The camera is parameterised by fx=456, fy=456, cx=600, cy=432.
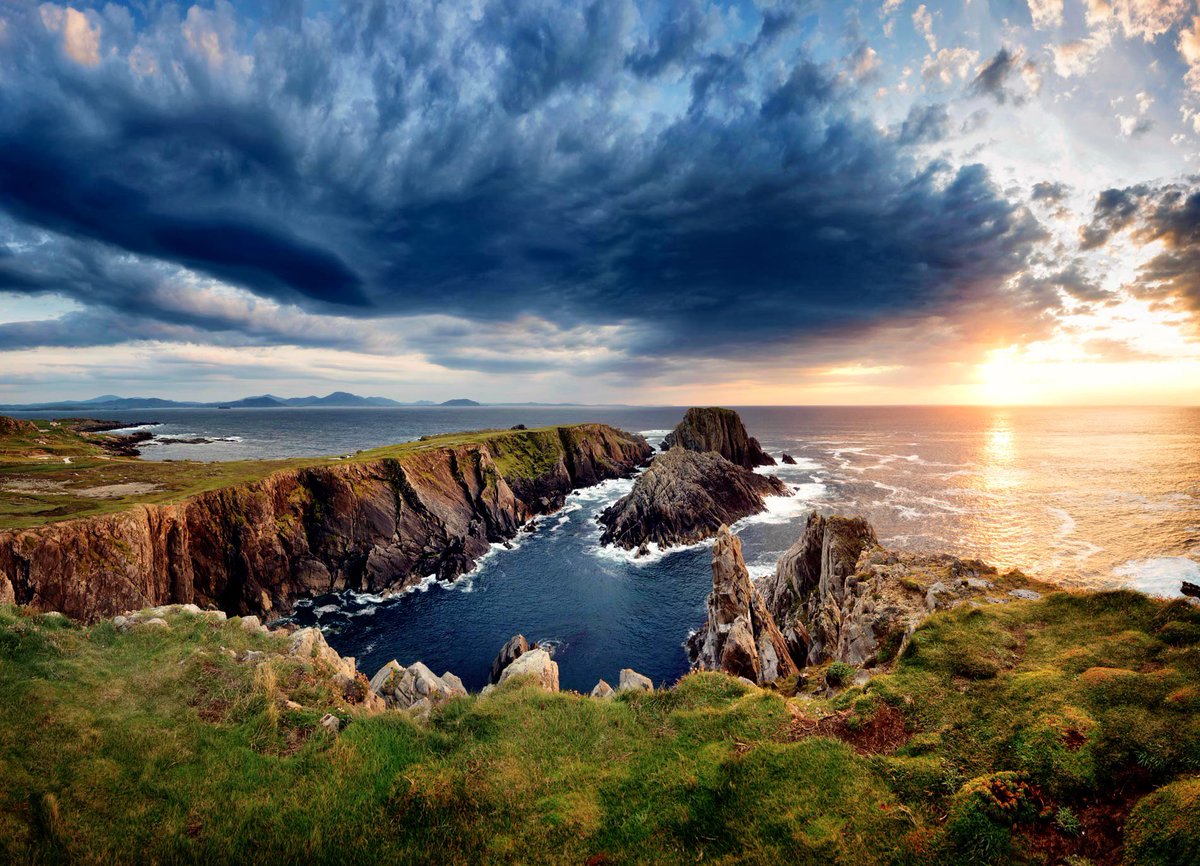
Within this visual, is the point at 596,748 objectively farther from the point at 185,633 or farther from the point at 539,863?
the point at 185,633

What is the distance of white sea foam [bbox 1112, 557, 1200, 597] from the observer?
122ft

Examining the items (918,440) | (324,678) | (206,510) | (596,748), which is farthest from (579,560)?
(918,440)

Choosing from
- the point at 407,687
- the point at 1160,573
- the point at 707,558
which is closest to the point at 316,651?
the point at 407,687

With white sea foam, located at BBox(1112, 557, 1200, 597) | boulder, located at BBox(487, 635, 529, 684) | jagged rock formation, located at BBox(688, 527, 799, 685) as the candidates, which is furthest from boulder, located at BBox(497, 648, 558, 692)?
white sea foam, located at BBox(1112, 557, 1200, 597)

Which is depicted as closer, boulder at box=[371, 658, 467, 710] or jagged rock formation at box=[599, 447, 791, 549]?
boulder at box=[371, 658, 467, 710]

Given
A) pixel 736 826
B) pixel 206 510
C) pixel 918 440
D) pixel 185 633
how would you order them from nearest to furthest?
pixel 736 826 < pixel 185 633 < pixel 206 510 < pixel 918 440

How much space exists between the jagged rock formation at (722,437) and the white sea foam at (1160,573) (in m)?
67.8

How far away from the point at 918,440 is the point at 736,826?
19464 cm

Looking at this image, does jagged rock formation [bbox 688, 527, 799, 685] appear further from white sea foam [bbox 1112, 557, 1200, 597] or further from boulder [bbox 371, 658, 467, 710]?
white sea foam [bbox 1112, 557, 1200, 597]

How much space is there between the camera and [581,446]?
358ft

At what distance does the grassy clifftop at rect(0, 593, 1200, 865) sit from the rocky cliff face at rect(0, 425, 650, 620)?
25.0m

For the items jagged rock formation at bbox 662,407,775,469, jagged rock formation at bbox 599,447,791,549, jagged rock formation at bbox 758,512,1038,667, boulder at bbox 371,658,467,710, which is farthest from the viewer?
jagged rock formation at bbox 662,407,775,469

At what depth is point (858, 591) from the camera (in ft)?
77.8

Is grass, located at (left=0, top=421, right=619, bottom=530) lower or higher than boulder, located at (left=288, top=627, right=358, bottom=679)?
higher
